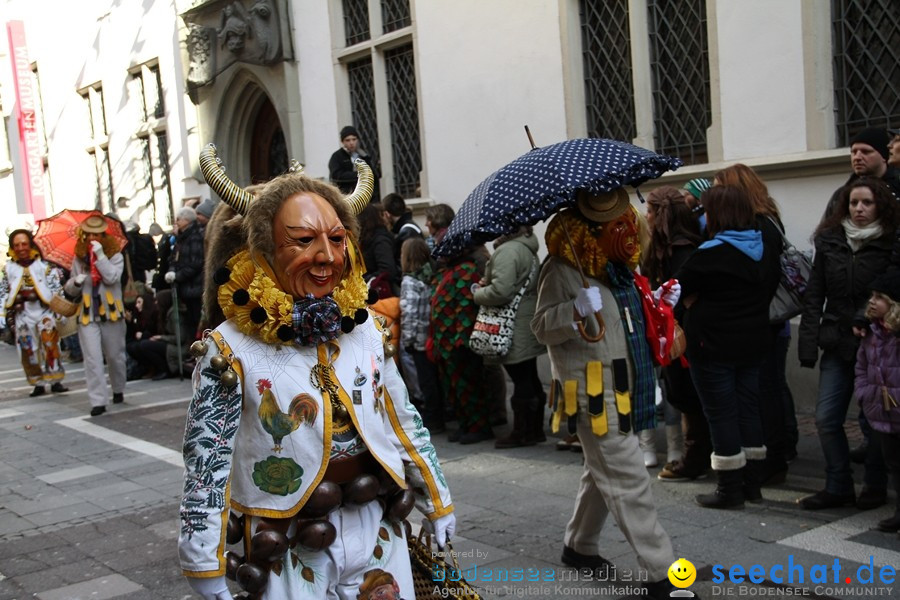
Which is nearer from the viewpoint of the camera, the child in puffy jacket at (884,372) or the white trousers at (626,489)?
the white trousers at (626,489)

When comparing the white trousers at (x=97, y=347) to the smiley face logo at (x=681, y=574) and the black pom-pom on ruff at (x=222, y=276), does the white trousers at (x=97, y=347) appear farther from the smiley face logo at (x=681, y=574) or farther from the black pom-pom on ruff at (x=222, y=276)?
the black pom-pom on ruff at (x=222, y=276)

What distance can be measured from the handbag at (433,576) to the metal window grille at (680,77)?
20.0ft

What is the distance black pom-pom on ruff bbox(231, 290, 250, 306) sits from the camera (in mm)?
2957

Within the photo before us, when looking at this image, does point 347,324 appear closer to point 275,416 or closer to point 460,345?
point 275,416


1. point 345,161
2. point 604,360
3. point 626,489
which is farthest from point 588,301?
point 345,161

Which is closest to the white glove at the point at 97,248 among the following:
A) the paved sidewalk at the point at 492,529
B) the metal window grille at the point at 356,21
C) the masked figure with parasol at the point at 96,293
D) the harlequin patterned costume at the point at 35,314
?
the masked figure with parasol at the point at 96,293

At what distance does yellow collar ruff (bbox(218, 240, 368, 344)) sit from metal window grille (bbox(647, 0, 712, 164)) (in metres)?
6.21

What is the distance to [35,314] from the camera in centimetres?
1227

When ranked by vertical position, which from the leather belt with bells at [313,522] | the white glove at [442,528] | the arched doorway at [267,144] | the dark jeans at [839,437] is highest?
the arched doorway at [267,144]

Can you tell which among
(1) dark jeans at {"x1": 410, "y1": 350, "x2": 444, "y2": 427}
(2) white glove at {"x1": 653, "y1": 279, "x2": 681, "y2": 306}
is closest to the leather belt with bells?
(2) white glove at {"x1": 653, "y1": 279, "x2": 681, "y2": 306}

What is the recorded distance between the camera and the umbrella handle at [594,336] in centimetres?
450

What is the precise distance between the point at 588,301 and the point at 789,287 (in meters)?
2.25

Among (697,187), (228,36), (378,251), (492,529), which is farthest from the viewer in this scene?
(228,36)

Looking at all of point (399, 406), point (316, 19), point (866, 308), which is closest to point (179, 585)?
point (399, 406)
